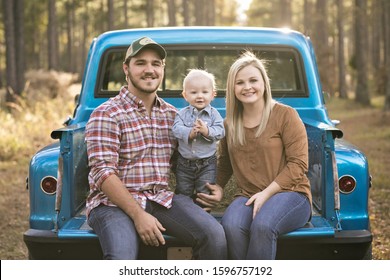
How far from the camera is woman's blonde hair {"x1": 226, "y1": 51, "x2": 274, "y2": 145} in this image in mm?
3730

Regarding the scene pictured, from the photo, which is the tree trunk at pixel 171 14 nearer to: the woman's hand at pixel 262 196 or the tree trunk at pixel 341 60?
the tree trunk at pixel 341 60

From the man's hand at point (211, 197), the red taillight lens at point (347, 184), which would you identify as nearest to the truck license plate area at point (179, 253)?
the man's hand at point (211, 197)

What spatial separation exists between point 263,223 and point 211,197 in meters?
0.49

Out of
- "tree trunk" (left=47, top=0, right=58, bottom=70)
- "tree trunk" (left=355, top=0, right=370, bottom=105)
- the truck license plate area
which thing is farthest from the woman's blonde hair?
"tree trunk" (left=47, top=0, right=58, bottom=70)

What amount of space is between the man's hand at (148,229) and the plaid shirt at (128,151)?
0.52ft

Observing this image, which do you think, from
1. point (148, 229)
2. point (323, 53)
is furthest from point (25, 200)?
point (323, 53)

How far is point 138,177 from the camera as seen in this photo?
3.56 meters

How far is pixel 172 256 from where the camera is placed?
3559mm

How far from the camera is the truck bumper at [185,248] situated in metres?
3.52

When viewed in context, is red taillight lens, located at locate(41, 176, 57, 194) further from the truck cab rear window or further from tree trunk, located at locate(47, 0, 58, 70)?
tree trunk, located at locate(47, 0, 58, 70)

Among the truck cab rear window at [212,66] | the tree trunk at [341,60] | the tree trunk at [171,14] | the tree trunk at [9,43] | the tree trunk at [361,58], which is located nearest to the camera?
the truck cab rear window at [212,66]

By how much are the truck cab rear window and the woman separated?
1.49 metres

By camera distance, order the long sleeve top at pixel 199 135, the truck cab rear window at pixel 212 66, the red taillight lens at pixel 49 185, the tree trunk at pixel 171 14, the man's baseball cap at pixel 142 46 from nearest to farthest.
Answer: the man's baseball cap at pixel 142 46 → the long sleeve top at pixel 199 135 → the red taillight lens at pixel 49 185 → the truck cab rear window at pixel 212 66 → the tree trunk at pixel 171 14
